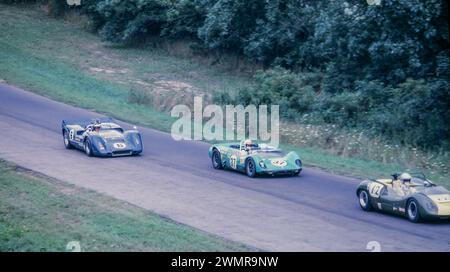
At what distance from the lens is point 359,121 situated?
28.5 metres

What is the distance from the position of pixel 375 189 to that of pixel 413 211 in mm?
1224

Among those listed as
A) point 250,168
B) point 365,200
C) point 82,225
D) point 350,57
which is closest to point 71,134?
point 250,168

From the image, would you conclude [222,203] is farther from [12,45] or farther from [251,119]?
[12,45]

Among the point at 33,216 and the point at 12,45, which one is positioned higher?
the point at 12,45

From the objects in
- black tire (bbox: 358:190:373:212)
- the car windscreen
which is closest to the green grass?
black tire (bbox: 358:190:373:212)

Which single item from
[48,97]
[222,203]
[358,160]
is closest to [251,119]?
[358,160]

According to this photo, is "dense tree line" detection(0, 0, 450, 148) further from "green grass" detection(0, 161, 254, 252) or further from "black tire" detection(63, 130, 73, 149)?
"green grass" detection(0, 161, 254, 252)

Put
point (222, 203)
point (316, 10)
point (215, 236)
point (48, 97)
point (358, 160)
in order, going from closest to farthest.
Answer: point (215, 236), point (222, 203), point (358, 160), point (48, 97), point (316, 10)

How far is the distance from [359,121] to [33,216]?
16554 mm

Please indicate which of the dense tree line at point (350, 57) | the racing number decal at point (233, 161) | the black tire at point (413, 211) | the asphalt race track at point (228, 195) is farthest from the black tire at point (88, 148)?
the black tire at point (413, 211)

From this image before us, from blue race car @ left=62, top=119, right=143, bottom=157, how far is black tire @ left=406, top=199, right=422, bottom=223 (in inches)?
368

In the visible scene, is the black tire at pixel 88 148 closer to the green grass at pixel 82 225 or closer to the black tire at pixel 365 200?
the green grass at pixel 82 225

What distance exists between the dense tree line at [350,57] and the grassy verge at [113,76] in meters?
2.47

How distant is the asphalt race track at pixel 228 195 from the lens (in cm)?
1406
